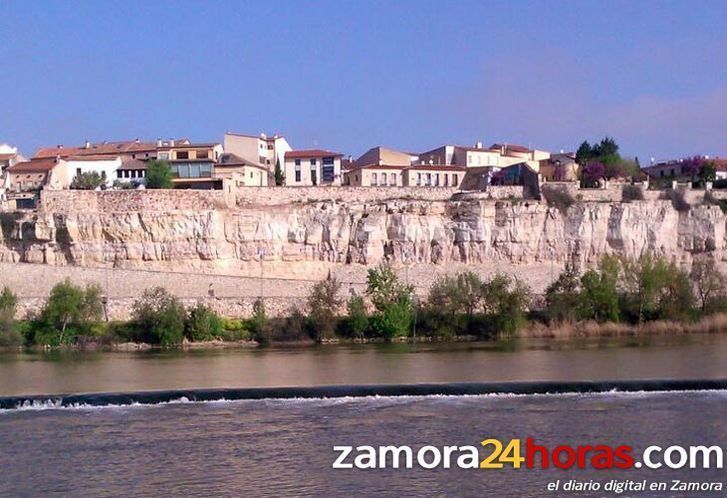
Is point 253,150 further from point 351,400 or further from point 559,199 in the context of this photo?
point 351,400

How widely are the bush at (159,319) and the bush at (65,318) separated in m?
1.27

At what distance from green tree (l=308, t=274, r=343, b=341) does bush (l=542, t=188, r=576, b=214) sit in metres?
10.7

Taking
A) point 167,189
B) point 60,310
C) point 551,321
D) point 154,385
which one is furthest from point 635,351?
point 167,189

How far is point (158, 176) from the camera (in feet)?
120

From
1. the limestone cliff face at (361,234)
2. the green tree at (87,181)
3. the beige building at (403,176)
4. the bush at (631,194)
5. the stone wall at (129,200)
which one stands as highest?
the beige building at (403,176)

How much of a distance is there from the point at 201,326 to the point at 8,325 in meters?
5.37

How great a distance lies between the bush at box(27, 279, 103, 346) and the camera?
27484 mm

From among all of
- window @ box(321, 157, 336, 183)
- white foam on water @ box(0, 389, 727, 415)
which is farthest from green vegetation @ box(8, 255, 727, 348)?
white foam on water @ box(0, 389, 727, 415)

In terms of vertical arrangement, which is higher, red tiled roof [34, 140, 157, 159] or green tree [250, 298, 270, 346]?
red tiled roof [34, 140, 157, 159]

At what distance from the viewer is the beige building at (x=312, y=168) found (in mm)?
41219

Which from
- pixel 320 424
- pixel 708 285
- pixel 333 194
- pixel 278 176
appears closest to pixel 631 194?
pixel 708 285

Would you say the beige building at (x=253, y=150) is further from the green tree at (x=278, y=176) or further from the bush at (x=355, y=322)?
the bush at (x=355, y=322)

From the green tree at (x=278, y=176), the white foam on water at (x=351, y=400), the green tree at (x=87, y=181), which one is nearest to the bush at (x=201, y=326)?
the green tree at (x=87, y=181)

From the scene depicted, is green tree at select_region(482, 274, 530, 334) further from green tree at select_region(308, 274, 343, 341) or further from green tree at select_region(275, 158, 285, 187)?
green tree at select_region(275, 158, 285, 187)
